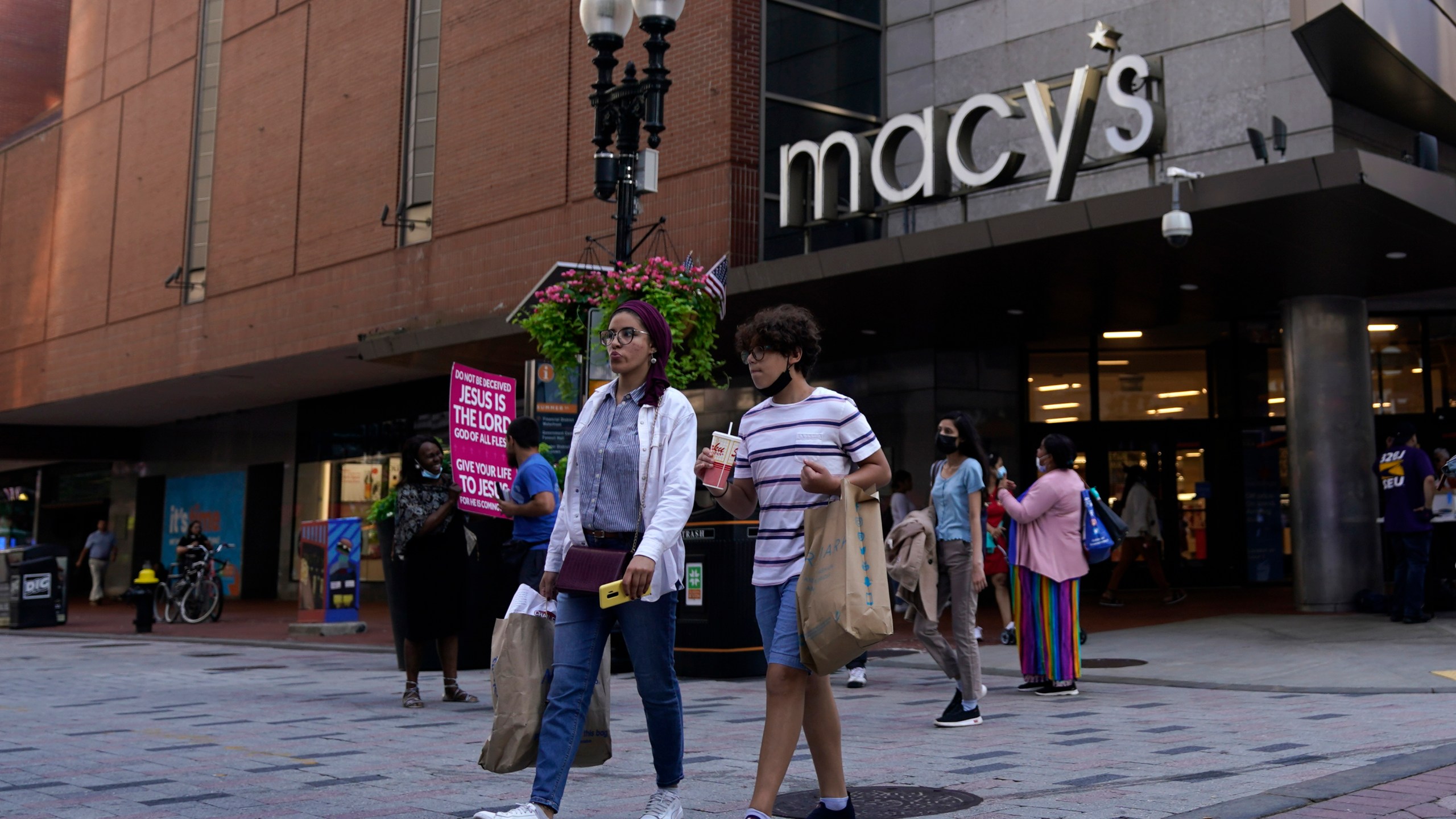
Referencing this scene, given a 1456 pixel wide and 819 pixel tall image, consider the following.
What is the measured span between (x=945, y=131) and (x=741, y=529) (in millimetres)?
7274

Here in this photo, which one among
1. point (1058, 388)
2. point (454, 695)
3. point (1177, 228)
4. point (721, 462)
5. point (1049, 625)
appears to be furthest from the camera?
point (1058, 388)

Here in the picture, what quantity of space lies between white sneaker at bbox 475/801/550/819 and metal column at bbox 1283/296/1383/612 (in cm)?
1322

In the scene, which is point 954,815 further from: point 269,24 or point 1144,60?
point 269,24

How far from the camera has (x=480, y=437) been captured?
8.94 m

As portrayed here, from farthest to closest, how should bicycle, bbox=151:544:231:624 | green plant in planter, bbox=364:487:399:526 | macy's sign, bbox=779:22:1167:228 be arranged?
bicycle, bbox=151:544:231:624, macy's sign, bbox=779:22:1167:228, green plant in planter, bbox=364:487:399:526

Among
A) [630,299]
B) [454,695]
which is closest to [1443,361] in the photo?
[630,299]

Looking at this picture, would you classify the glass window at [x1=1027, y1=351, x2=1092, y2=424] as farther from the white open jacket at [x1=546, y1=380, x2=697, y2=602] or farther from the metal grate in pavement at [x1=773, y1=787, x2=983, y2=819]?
the white open jacket at [x1=546, y1=380, x2=697, y2=602]

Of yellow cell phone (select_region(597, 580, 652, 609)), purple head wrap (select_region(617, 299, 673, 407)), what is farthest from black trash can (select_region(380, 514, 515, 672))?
yellow cell phone (select_region(597, 580, 652, 609))

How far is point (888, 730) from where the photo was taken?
723 centimetres

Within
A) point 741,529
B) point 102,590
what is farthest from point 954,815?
point 102,590

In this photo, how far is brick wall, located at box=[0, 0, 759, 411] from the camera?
18.2 metres

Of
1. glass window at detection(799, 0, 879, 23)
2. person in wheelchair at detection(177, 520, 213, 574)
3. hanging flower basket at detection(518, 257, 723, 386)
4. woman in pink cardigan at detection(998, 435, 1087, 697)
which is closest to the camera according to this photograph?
woman in pink cardigan at detection(998, 435, 1087, 697)

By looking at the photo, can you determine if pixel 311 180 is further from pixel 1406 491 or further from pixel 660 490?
pixel 660 490

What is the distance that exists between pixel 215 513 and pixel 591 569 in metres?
30.3
